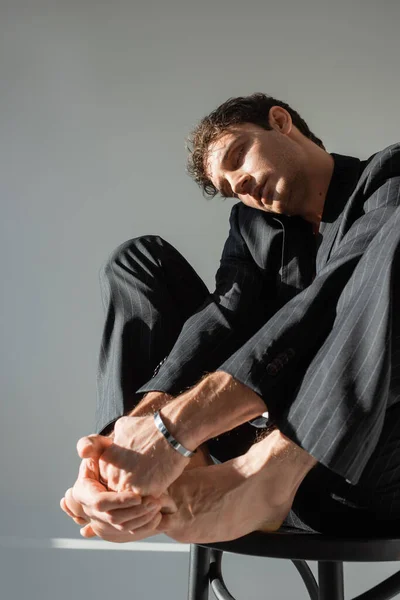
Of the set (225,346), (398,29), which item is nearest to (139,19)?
(398,29)

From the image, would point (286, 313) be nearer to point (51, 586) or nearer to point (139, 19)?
point (51, 586)

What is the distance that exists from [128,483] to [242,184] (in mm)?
617

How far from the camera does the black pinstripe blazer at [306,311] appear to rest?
65 cm

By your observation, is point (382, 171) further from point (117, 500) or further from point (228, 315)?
point (117, 500)

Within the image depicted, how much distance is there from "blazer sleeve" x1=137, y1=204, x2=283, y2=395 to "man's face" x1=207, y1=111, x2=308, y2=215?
0.16ft

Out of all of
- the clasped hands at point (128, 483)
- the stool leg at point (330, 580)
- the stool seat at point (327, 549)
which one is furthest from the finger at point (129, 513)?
the stool leg at point (330, 580)

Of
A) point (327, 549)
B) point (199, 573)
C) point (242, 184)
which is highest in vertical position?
point (242, 184)

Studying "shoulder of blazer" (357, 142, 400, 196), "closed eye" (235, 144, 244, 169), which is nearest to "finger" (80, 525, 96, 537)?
"shoulder of blazer" (357, 142, 400, 196)

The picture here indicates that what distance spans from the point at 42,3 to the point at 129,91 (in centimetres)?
35

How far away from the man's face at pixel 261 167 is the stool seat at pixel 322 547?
573 mm

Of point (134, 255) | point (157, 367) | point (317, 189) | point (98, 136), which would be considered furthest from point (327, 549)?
point (98, 136)

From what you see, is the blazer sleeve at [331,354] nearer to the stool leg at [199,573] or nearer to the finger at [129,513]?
the finger at [129,513]

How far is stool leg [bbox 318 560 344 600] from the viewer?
777 millimetres

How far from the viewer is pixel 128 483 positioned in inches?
26.1
